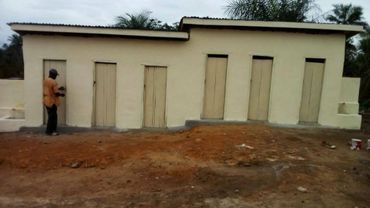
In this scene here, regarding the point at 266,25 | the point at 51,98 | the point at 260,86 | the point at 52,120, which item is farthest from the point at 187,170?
the point at 266,25

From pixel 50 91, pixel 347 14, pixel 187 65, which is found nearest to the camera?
pixel 50 91

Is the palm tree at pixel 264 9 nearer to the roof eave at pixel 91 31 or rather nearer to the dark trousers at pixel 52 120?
the roof eave at pixel 91 31

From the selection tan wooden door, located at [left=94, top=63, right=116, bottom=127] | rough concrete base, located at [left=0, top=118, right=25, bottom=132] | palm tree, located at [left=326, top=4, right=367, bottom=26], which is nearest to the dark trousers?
rough concrete base, located at [left=0, top=118, right=25, bottom=132]

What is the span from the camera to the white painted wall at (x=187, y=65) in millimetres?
10938

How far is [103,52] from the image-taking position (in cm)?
1098

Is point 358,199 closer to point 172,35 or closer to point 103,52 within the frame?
point 172,35

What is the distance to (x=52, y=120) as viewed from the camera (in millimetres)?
10539

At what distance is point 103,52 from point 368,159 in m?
7.91

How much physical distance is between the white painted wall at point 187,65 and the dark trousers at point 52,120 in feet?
1.98

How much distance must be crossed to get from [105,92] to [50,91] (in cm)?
168

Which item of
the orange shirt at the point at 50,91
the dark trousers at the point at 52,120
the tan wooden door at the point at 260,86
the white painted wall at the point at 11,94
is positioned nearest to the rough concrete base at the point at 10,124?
the white painted wall at the point at 11,94

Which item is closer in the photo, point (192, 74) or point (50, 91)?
point (50, 91)

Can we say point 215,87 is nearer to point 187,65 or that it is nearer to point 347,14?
point 187,65

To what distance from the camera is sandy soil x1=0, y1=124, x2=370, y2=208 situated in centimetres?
568
